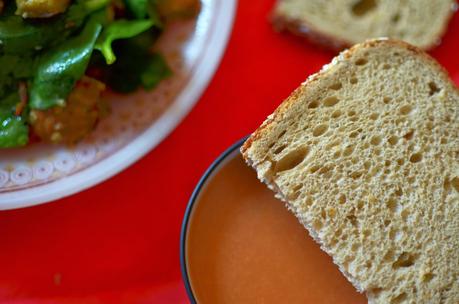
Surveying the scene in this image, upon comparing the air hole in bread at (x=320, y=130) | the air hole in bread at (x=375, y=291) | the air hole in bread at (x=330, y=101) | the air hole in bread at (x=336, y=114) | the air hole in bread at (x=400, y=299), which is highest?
the air hole in bread at (x=330, y=101)

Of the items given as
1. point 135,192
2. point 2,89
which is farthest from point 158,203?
point 2,89

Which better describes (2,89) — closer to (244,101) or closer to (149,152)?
(149,152)

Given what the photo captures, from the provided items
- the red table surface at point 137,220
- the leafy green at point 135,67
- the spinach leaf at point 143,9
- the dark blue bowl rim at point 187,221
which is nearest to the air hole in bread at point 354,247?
the dark blue bowl rim at point 187,221

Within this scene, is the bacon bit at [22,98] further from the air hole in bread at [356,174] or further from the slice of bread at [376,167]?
the air hole in bread at [356,174]

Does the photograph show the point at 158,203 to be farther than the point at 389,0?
No

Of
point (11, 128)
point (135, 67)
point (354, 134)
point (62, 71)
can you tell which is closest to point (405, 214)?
point (354, 134)

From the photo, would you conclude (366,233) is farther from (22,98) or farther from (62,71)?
(22,98)

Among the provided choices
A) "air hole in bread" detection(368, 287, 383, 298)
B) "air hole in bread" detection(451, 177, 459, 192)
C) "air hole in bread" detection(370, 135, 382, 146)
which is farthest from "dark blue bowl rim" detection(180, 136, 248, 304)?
"air hole in bread" detection(451, 177, 459, 192)
